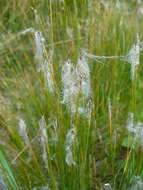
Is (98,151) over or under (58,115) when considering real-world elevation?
under

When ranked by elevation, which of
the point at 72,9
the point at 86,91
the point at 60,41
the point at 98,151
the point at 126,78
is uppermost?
the point at 72,9

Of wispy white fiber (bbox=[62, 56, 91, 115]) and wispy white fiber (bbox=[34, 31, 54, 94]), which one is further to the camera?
wispy white fiber (bbox=[34, 31, 54, 94])

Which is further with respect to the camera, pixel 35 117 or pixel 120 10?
pixel 120 10

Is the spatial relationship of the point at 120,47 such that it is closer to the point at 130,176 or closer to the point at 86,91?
the point at 86,91

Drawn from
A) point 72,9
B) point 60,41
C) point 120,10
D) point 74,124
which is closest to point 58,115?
point 74,124

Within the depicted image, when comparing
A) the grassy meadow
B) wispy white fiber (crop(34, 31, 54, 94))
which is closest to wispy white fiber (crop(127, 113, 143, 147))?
the grassy meadow

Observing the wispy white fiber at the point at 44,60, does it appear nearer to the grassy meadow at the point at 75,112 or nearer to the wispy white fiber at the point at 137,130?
the grassy meadow at the point at 75,112

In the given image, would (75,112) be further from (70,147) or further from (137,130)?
(137,130)

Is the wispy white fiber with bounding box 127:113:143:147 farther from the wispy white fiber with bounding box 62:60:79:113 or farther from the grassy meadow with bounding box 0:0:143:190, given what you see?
the wispy white fiber with bounding box 62:60:79:113
